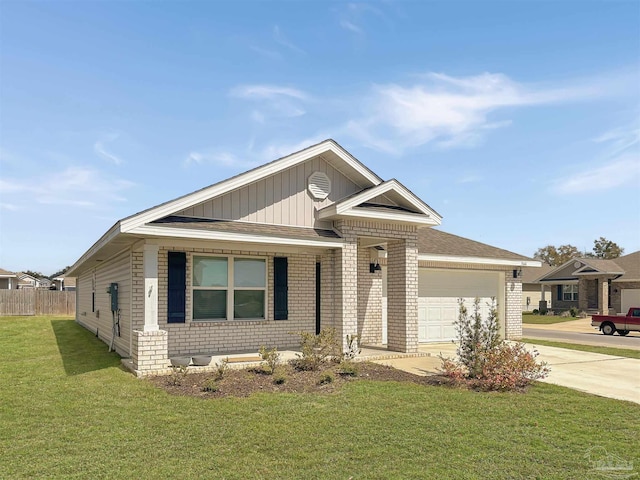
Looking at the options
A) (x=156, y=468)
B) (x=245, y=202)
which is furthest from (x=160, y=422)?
(x=245, y=202)

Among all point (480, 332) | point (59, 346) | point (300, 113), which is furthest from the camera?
point (59, 346)

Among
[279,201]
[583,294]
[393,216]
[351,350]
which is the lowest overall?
[583,294]

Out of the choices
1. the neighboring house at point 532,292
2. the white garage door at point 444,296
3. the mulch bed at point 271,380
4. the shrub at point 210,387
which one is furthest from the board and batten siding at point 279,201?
the neighboring house at point 532,292

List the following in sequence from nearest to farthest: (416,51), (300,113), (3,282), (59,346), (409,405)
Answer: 1. (409,405)
2. (416,51)
3. (300,113)
4. (59,346)
5. (3,282)

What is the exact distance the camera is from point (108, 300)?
1548 centimetres

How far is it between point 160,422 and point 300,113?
9755mm

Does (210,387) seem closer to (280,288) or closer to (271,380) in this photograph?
(271,380)

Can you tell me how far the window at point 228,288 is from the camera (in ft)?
38.2

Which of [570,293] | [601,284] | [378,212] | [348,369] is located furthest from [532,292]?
[348,369]

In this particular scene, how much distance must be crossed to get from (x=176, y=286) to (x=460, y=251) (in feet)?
35.1

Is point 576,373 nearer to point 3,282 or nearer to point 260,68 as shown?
point 260,68

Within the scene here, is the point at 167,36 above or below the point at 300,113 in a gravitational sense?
above

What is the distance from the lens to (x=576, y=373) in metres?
10.9

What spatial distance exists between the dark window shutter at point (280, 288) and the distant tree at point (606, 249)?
76.9m
